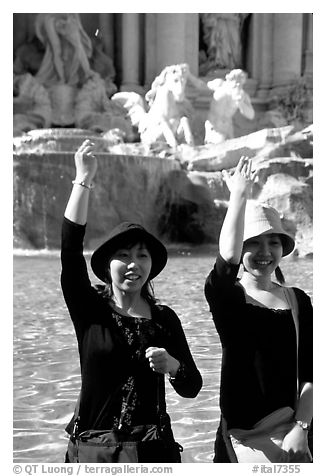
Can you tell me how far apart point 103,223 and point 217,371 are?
8.29 metres

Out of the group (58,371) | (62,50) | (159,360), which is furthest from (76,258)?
(62,50)

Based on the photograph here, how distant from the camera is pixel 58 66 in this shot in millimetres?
17734

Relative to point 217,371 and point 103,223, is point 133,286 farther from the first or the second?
point 103,223

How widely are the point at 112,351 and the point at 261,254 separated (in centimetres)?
60

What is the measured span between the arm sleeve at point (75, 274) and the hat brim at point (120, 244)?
0.22 feet

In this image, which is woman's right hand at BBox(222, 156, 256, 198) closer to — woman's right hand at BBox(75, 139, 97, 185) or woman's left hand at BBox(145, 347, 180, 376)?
woman's right hand at BBox(75, 139, 97, 185)

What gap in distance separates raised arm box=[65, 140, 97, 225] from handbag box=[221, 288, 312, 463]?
741 millimetres

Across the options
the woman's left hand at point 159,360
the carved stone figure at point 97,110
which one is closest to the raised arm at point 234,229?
the woman's left hand at point 159,360

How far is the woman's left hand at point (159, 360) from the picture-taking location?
238cm

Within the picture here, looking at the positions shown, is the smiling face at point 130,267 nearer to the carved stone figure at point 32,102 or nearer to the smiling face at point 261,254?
the smiling face at point 261,254

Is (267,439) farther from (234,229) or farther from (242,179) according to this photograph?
(242,179)

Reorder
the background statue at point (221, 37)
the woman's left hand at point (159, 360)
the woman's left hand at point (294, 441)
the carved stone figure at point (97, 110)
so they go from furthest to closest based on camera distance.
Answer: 1. the background statue at point (221, 37)
2. the carved stone figure at point (97, 110)
3. the woman's left hand at point (294, 441)
4. the woman's left hand at point (159, 360)

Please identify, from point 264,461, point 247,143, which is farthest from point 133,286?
point 247,143
